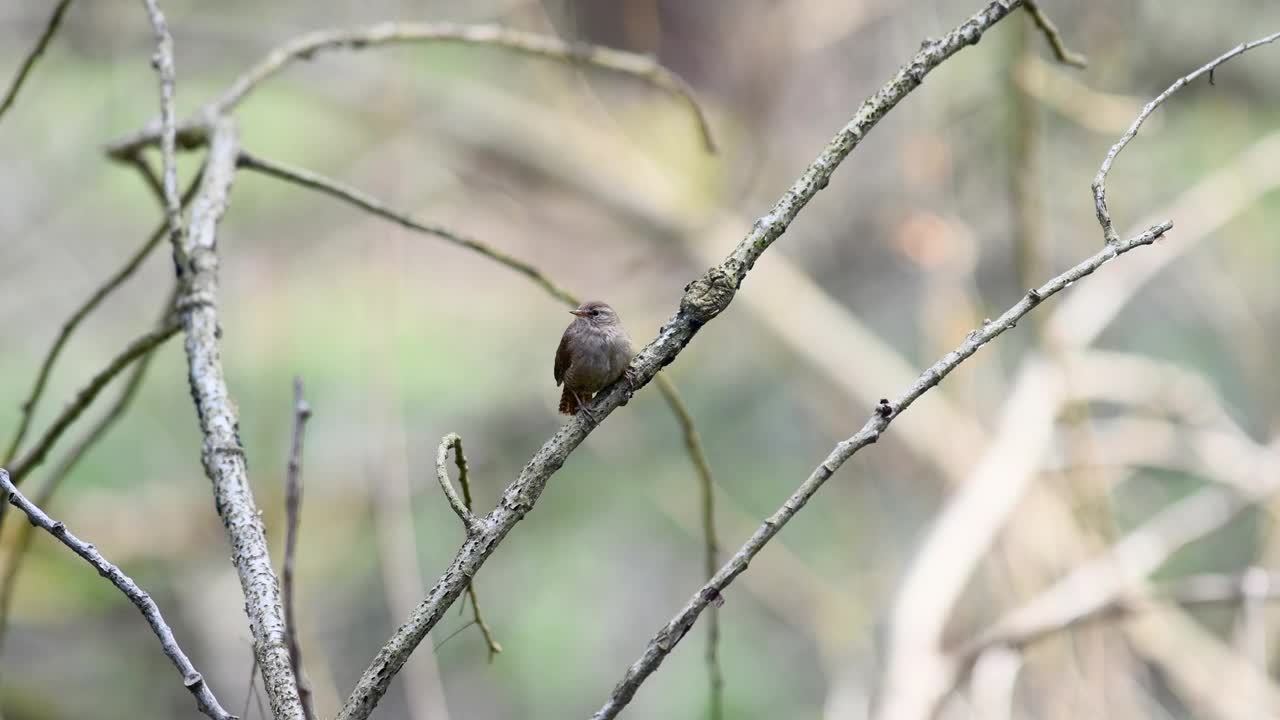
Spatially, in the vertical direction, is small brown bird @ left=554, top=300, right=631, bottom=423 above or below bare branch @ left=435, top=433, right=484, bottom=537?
above

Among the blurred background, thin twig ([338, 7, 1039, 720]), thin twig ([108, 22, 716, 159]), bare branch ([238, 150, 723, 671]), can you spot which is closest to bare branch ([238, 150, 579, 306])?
bare branch ([238, 150, 723, 671])

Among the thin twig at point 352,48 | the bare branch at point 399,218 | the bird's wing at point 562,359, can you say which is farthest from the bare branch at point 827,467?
the thin twig at point 352,48

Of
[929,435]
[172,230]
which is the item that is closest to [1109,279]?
[929,435]

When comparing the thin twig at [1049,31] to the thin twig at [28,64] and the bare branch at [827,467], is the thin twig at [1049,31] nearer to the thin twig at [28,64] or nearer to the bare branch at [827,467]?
the bare branch at [827,467]

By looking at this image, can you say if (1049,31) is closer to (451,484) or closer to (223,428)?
(451,484)

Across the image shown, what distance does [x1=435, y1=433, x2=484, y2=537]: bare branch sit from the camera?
130cm

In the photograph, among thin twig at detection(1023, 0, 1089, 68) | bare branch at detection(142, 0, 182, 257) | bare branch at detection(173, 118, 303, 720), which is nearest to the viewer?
bare branch at detection(173, 118, 303, 720)

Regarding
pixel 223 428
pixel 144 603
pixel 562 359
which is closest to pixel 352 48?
pixel 562 359

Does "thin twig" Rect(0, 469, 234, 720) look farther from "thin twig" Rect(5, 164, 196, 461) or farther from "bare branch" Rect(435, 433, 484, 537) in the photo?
"thin twig" Rect(5, 164, 196, 461)

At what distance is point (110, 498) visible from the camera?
21.1 ft

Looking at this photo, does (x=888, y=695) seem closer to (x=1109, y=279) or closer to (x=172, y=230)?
(x=172, y=230)

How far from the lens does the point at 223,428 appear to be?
5.50 feet

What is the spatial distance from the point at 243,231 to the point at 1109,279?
5.27 metres

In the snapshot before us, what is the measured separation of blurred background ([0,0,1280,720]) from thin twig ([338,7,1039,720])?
9.87ft
